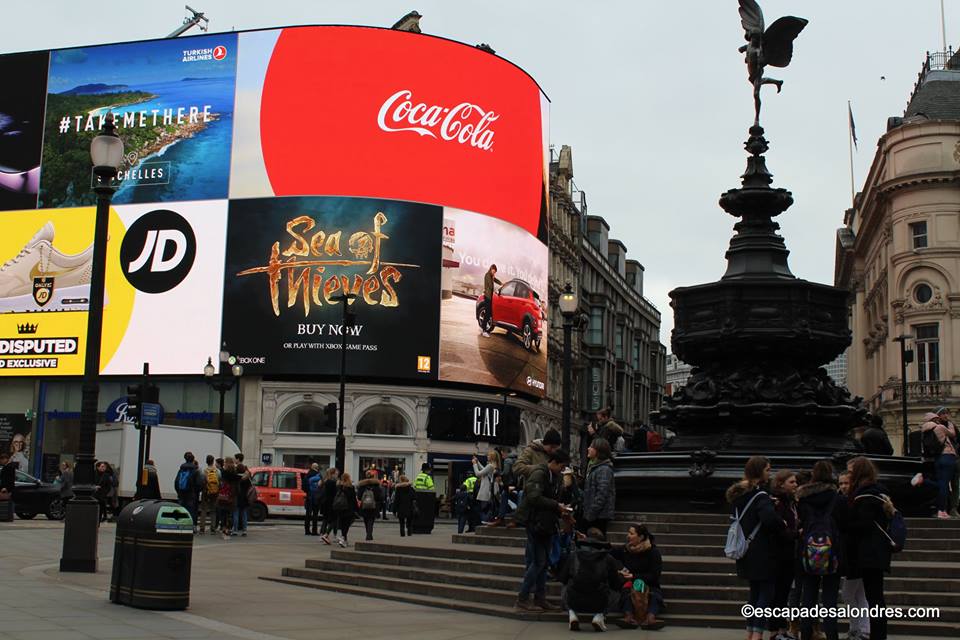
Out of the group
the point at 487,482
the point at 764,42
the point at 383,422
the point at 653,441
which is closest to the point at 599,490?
the point at 653,441

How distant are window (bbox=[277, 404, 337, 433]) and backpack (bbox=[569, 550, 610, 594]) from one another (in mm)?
42242

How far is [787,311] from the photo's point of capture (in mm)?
16531

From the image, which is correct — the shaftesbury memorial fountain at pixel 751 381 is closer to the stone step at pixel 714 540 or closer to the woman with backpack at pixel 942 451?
the woman with backpack at pixel 942 451

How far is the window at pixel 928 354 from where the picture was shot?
5431 centimetres

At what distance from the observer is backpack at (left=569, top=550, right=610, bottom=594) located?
11.7 meters

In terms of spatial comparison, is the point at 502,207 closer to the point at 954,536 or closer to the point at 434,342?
the point at 434,342

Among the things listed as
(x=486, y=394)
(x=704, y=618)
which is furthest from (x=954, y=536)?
(x=486, y=394)

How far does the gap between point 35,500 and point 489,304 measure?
27.0m

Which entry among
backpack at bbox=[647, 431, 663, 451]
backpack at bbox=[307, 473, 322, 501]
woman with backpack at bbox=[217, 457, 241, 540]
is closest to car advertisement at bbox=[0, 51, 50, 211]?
backpack at bbox=[307, 473, 322, 501]

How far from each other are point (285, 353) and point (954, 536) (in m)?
40.3

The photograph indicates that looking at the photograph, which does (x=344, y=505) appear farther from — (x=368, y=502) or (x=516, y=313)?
(x=516, y=313)

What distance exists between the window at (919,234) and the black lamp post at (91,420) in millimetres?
47144

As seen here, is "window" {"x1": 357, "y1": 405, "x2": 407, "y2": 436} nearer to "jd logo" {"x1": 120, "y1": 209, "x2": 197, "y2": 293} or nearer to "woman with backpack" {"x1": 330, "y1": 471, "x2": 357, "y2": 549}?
"jd logo" {"x1": 120, "y1": 209, "x2": 197, "y2": 293}

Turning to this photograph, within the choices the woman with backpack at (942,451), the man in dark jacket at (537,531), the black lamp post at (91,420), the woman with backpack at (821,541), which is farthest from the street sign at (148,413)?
the woman with backpack at (821,541)
